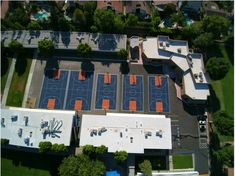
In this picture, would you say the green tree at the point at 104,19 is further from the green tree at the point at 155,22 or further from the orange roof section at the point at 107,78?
the orange roof section at the point at 107,78

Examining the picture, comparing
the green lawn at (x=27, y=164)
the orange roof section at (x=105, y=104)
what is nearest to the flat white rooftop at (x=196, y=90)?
the orange roof section at (x=105, y=104)

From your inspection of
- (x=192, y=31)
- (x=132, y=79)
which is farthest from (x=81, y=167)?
(x=192, y=31)

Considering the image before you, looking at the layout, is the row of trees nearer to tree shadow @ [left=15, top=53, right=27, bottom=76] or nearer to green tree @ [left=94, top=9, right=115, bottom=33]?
tree shadow @ [left=15, top=53, right=27, bottom=76]

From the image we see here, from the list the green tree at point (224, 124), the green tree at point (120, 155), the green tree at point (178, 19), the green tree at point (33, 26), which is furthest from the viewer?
the green tree at point (178, 19)

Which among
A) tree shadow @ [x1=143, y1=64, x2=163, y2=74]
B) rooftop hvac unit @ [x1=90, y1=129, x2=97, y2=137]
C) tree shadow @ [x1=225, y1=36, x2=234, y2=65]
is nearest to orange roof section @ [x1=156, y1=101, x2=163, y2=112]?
tree shadow @ [x1=143, y1=64, x2=163, y2=74]

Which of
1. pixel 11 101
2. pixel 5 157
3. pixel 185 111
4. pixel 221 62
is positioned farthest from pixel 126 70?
pixel 5 157

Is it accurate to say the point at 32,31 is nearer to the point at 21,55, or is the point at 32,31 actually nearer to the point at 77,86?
the point at 21,55

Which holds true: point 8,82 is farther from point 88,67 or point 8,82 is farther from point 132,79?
point 132,79
